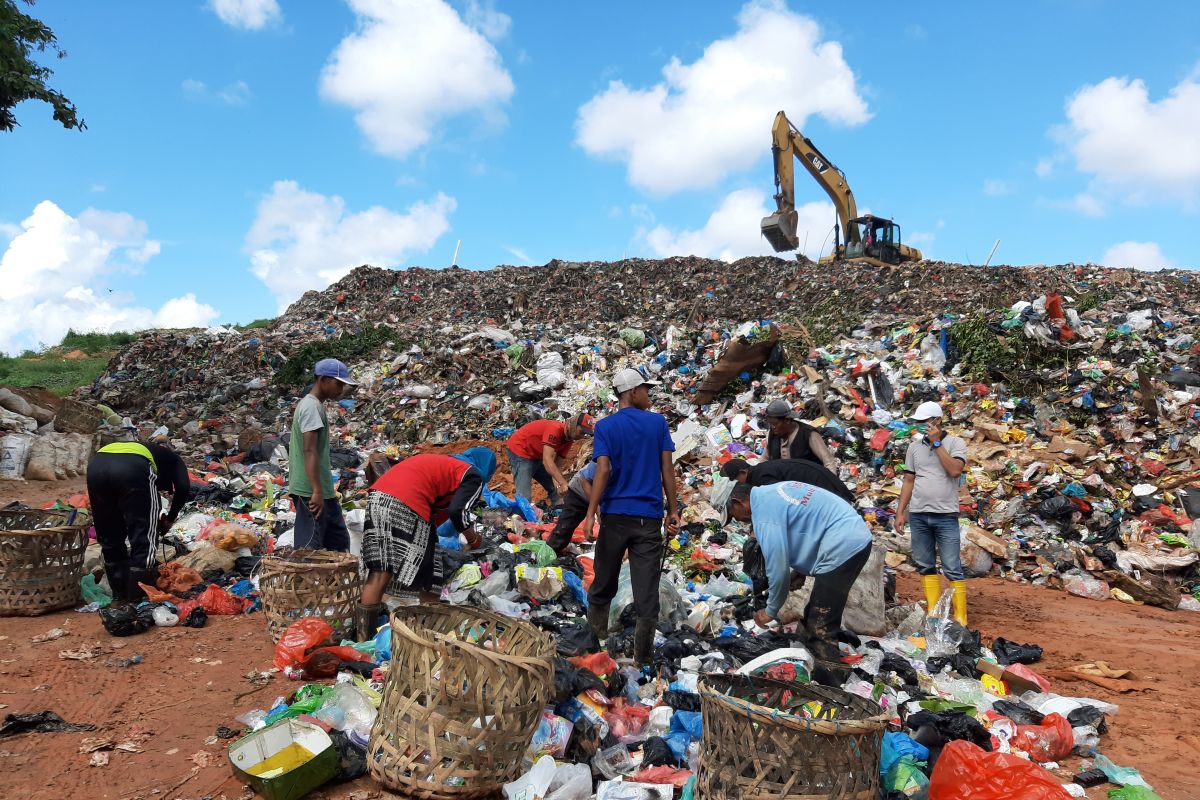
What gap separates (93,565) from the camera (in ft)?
17.1

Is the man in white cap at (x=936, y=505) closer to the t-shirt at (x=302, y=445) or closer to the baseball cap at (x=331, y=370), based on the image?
the baseball cap at (x=331, y=370)

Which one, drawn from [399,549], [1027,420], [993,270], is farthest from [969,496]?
[993,270]

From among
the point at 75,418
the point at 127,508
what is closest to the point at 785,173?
the point at 75,418

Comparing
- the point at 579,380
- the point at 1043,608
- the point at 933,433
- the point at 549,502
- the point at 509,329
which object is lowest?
the point at 1043,608

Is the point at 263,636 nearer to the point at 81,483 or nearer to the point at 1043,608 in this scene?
the point at 1043,608

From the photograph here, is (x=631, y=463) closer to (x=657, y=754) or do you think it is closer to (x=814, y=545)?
(x=814, y=545)

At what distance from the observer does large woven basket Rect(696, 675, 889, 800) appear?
2279 mm

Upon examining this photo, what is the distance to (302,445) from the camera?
4.42 metres

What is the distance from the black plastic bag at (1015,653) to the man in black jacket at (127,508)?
5018 millimetres

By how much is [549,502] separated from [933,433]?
378 centimetres

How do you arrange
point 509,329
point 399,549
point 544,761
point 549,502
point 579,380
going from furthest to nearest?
1. point 509,329
2. point 579,380
3. point 549,502
4. point 399,549
5. point 544,761

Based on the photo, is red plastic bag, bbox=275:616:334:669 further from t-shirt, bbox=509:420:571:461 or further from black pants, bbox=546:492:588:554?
t-shirt, bbox=509:420:571:461

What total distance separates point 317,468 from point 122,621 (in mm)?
1270

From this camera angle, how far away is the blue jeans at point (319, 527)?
15.2 feet
